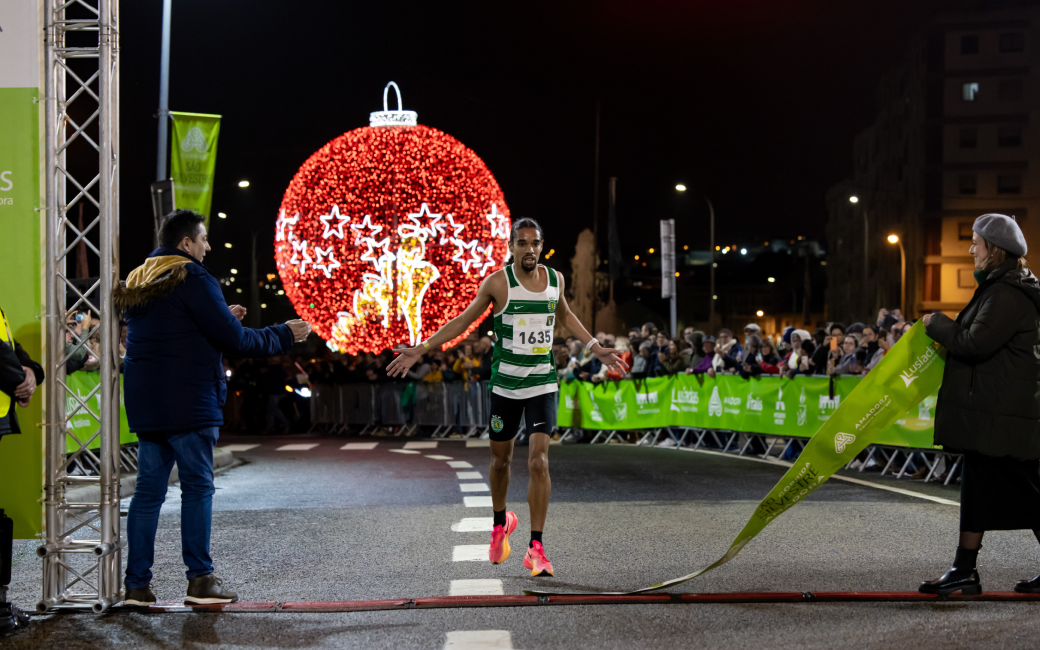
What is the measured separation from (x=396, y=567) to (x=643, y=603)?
6.12ft

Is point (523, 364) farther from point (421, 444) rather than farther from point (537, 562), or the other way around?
point (421, 444)

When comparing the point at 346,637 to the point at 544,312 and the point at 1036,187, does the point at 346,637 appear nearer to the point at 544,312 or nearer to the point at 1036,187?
the point at 544,312

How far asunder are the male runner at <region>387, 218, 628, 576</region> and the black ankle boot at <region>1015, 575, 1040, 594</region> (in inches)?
99.3

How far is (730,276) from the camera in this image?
12275 cm

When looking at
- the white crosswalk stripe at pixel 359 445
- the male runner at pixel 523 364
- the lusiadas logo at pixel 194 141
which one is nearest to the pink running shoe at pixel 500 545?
the male runner at pixel 523 364

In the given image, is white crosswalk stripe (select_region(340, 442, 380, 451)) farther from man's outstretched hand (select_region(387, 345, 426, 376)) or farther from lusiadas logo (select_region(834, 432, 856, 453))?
lusiadas logo (select_region(834, 432, 856, 453))

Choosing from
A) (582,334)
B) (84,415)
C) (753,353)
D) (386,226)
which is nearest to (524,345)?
(582,334)

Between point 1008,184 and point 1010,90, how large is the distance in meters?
6.76

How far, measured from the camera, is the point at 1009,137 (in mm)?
77500

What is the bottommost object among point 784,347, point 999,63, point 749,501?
point 749,501

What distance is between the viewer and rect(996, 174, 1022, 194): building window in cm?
7731

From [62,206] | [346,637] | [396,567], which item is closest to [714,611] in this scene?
[346,637]

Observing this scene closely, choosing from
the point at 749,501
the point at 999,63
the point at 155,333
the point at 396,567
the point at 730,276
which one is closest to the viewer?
the point at 155,333

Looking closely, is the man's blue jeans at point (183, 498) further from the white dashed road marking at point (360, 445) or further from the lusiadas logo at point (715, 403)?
the white dashed road marking at point (360, 445)
